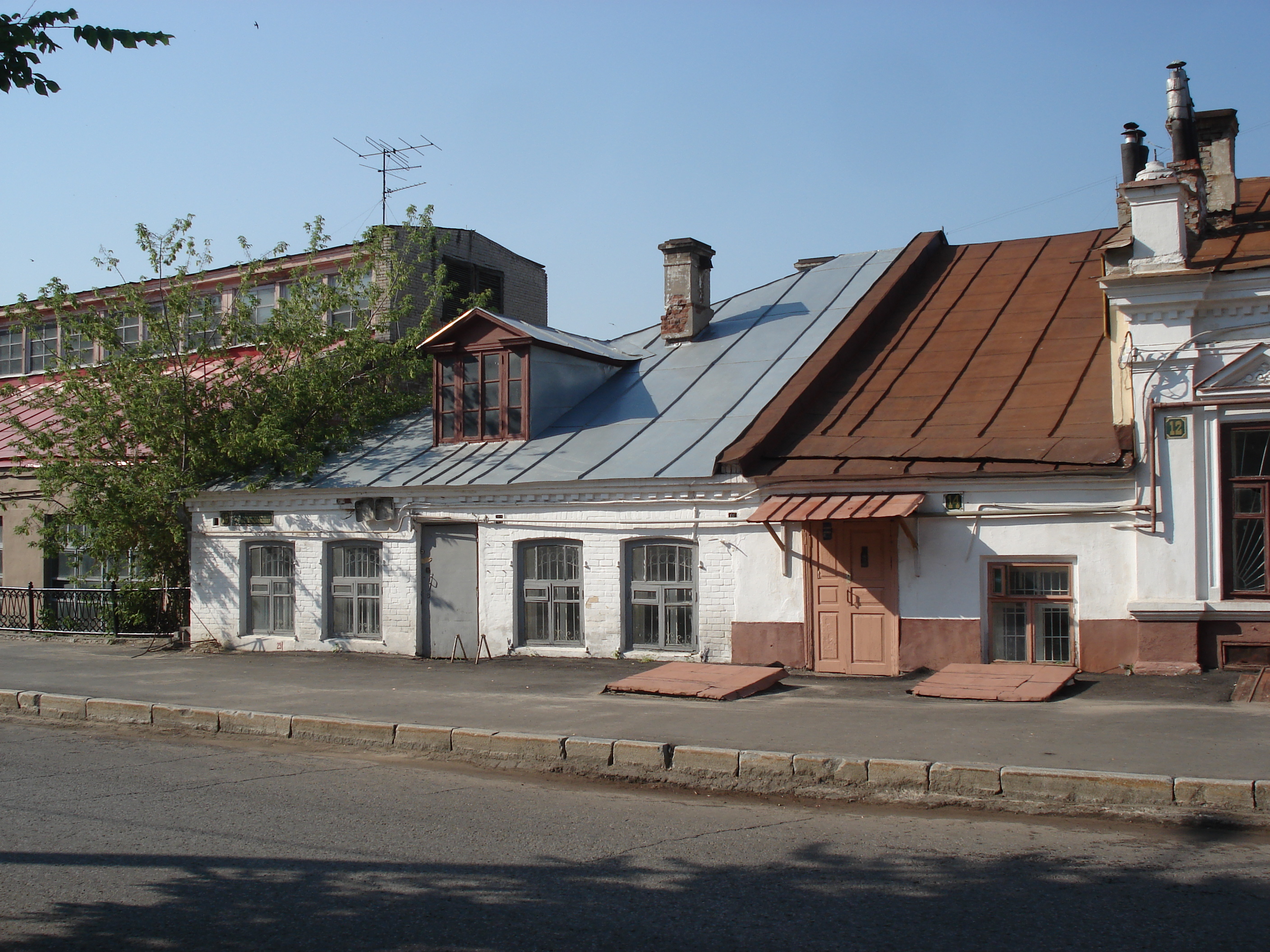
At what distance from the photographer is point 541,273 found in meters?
27.7

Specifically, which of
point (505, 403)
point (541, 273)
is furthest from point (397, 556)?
point (541, 273)

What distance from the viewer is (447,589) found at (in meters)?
15.5

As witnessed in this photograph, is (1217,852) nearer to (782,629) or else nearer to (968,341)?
(782,629)

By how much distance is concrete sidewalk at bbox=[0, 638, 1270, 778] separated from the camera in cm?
777

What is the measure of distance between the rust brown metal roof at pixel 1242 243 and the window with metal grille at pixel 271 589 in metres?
13.4

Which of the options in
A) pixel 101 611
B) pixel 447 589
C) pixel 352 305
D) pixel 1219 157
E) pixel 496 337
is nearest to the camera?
pixel 1219 157

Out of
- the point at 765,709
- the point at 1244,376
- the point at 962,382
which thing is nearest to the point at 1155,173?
the point at 1244,376

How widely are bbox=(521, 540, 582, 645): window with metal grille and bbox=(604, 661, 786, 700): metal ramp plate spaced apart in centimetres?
246

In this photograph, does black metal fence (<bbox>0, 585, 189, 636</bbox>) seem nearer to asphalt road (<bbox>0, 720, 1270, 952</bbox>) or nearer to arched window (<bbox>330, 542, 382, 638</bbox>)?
arched window (<bbox>330, 542, 382, 638</bbox>)

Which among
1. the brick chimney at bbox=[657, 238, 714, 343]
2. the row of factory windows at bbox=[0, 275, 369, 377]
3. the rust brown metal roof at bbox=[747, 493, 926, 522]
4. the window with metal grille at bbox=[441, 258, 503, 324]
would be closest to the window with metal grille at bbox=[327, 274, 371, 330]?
the row of factory windows at bbox=[0, 275, 369, 377]

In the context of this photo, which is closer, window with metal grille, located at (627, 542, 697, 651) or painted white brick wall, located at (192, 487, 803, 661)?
painted white brick wall, located at (192, 487, 803, 661)

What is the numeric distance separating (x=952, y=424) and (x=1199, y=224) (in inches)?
139

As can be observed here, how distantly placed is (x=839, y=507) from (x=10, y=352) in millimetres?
25214

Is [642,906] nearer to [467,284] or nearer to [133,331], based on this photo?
[467,284]
